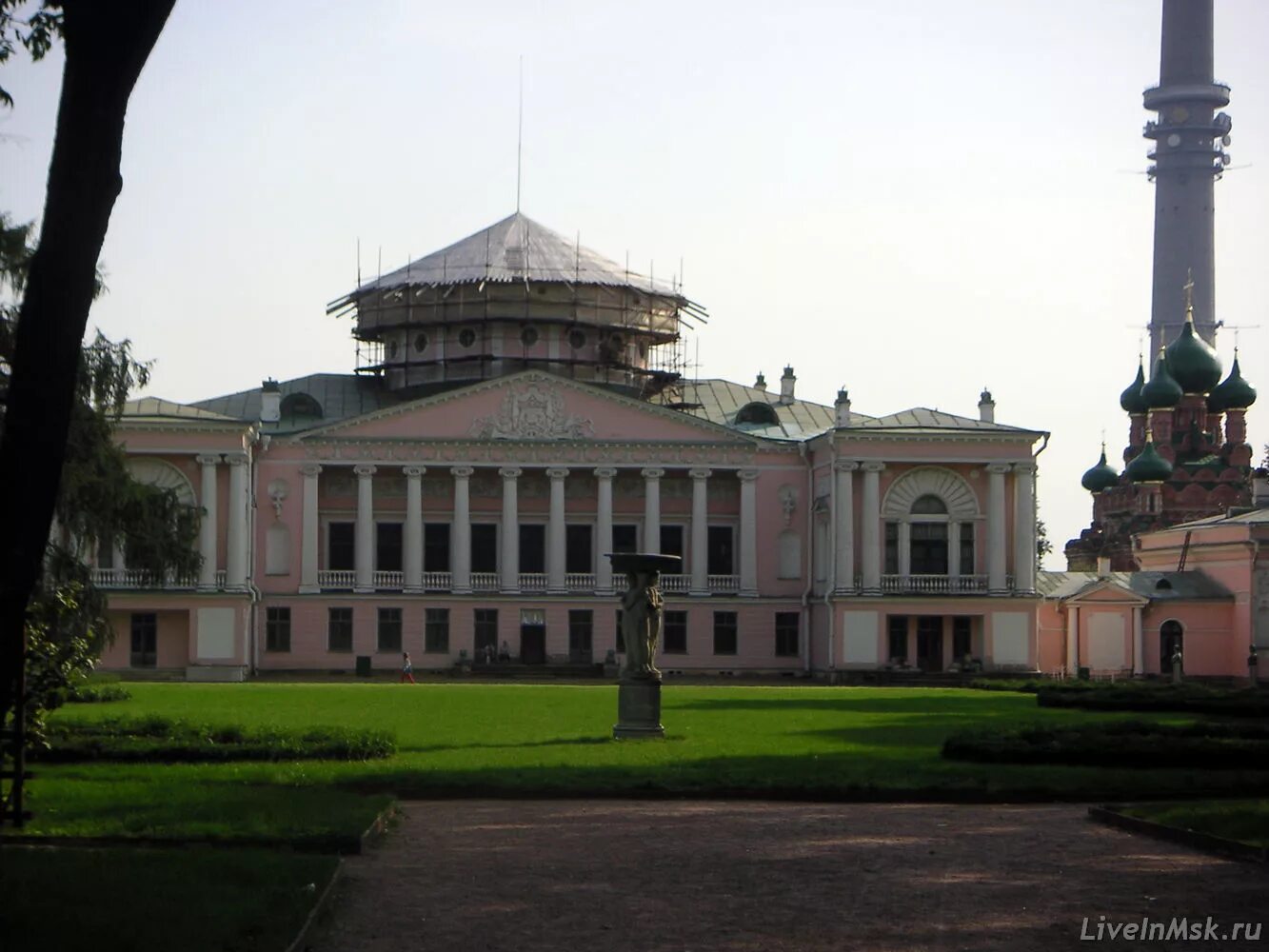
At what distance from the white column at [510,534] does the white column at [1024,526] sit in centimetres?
1758

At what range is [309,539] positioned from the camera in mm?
72625

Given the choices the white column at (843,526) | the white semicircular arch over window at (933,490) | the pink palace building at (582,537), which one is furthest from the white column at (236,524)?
the white semicircular arch over window at (933,490)

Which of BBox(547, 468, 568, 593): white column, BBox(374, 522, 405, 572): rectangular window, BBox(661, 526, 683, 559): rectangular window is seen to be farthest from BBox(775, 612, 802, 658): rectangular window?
Result: BBox(374, 522, 405, 572): rectangular window

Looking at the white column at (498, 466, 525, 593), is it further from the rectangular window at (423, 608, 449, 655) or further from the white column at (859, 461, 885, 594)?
the white column at (859, 461, 885, 594)

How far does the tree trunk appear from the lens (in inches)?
444

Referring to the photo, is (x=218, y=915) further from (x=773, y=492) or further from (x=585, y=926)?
(x=773, y=492)

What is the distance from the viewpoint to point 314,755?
26.7 m

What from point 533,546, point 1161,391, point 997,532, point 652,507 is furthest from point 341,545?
point 1161,391

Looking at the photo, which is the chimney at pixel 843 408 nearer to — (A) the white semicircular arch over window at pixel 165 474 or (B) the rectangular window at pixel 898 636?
(B) the rectangular window at pixel 898 636

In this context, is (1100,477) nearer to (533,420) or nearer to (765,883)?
(533,420)

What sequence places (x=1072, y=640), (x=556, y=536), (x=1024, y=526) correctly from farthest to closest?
(x=1072, y=640), (x=556, y=536), (x=1024, y=526)

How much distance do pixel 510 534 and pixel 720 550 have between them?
7.90 metres

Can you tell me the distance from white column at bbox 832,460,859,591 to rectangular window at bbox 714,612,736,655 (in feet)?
14.3

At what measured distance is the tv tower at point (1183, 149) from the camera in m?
160
